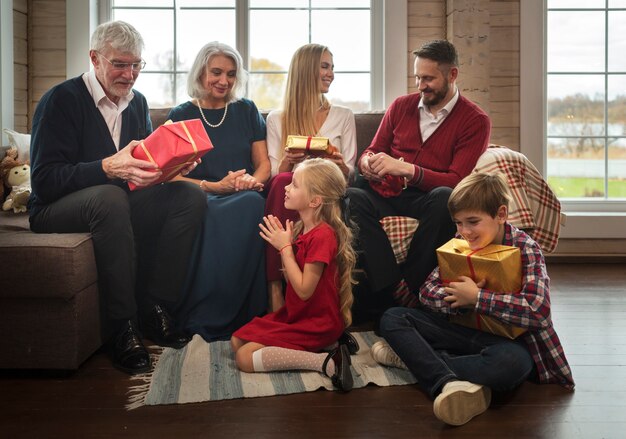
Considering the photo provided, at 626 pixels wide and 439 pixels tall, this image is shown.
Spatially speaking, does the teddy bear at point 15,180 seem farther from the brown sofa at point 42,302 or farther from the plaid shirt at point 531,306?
the plaid shirt at point 531,306

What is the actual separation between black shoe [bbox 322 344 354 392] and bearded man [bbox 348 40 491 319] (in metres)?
0.52

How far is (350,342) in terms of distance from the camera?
2.66 m

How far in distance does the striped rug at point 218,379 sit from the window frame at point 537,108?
8.49ft

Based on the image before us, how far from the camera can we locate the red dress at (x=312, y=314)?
2.48 meters

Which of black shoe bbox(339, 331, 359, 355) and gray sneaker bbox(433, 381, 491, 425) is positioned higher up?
black shoe bbox(339, 331, 359, 355)

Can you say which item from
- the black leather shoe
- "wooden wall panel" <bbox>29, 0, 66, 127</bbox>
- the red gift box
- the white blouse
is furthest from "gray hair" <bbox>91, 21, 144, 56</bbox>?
"wooden wall panel" <bbox>29, 0, 66, 127</bbox>

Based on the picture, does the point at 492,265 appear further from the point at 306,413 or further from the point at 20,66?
the point at 20,66

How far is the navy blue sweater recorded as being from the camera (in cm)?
270

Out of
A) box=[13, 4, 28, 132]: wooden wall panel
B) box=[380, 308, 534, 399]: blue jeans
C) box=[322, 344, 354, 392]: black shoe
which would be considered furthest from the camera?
box=[13, 4, 28, 132]: wooden wall panel

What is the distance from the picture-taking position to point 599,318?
320cm

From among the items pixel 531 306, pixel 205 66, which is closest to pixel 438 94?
pixel 205 66

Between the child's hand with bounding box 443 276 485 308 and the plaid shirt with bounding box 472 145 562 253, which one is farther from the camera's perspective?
the plaid shirt with bounding box 472 145 562 253

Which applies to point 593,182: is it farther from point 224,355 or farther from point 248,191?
point 224,355

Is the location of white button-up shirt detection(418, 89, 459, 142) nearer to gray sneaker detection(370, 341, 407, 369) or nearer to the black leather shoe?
gray sneaker detection(370, 341, 407, 369)
